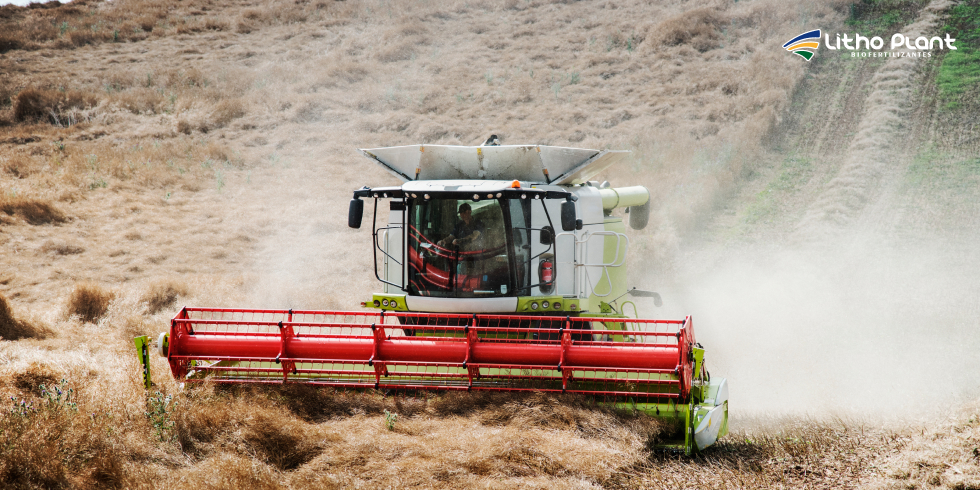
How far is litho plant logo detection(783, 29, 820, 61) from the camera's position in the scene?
25062 mm

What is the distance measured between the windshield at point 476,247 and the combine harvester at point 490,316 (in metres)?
0.01

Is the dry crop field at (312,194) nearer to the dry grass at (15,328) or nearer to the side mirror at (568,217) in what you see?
the dry grass at (15,328)

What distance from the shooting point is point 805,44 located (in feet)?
84.1

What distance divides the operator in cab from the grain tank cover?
772mm

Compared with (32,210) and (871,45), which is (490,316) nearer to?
(32,210)

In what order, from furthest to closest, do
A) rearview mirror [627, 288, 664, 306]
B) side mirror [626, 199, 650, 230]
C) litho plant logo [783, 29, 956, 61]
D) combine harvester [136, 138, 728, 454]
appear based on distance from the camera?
litho plant logo [783, 29, 956, 61]
side mirror [626, 199, 650, 230]
rearview mirror [627, 288, 664, 306]
combine harvester [136, 138, 728, 454]

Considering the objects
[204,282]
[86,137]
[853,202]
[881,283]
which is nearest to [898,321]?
[881,283]

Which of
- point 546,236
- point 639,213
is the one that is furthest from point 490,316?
point 639,213

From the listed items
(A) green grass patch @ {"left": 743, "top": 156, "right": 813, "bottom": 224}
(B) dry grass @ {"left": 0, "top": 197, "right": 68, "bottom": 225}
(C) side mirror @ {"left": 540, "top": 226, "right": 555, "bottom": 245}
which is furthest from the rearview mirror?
(B) dry grass @ {"left": 0, "top": 197, "right": 68, "bottom": 225}

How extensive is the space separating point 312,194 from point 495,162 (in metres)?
13.8

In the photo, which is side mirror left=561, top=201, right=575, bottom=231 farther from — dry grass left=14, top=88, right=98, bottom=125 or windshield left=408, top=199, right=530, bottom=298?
dry grass left=14, top=88, right=98, bottom=125

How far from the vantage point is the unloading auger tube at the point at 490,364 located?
595cm

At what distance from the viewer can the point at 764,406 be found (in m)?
8.51

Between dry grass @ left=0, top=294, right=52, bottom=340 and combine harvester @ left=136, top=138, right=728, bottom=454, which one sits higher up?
combine harvester @ left=136, top=138, right=728, bottom=454
